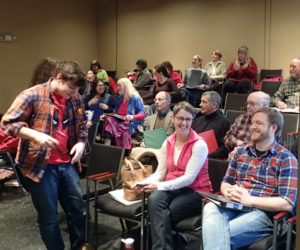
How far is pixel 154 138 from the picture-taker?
363 centimetres

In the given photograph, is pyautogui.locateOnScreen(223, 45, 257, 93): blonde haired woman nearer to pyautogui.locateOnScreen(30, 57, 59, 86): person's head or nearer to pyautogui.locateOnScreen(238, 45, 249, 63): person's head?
pyautogui.locateOnScreen(238, 45, 249, 63): person's head

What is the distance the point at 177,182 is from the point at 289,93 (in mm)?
2545

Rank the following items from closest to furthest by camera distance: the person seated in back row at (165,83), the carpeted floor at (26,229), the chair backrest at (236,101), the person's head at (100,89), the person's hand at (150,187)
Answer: the person's hand at (150,187), the carpeted floor at (26,229), the chair backrest at (236,101), the person's head at (100,89), the person seated in back row at (165,83)

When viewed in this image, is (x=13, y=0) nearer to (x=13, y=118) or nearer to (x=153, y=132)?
(x=153, y=132)

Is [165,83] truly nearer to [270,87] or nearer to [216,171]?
[270,87]

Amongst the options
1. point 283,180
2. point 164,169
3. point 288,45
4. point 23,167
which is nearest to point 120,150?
point 164,169

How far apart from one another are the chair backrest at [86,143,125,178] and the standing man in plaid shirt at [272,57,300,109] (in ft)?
7.05

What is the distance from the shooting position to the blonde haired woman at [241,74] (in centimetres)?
629

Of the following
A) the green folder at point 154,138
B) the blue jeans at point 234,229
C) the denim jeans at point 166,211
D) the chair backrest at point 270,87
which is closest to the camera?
the blue jeans at point 234,229

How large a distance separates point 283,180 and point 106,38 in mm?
8794

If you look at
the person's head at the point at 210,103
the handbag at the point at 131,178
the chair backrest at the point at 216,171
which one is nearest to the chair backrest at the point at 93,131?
the person's head at the point at 210,103

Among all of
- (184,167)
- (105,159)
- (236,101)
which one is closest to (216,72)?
(236,101)

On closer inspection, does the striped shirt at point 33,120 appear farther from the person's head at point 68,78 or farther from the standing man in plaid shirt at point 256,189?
the standing man in plaid shirt at point 256,189

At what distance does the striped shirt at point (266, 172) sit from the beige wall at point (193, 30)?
5.08 meters
